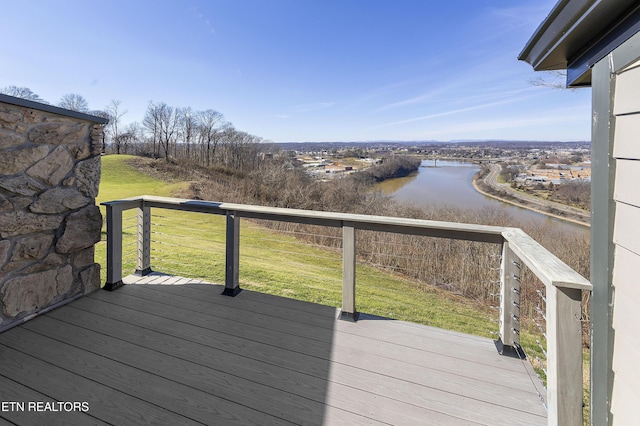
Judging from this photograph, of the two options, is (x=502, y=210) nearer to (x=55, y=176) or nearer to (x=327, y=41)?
(x=327, y=41)

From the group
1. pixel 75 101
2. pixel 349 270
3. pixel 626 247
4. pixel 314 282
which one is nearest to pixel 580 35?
pixel 626 247

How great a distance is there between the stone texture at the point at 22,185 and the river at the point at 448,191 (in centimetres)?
1109

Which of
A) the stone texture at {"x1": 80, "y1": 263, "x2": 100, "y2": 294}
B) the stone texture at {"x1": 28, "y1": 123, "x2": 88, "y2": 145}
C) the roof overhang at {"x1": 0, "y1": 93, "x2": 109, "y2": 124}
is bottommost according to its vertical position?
the stone texture at {"x1": 80, "y1": 263, "x2": 100, "y2": 294}

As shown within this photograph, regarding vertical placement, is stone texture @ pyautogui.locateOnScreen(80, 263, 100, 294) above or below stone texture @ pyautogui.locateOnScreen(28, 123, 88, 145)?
below

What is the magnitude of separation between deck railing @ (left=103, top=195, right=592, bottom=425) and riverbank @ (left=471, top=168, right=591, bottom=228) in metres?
8.35

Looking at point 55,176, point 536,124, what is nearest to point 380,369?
point 55,176

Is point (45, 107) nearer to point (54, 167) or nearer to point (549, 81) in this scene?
point (54, 167)

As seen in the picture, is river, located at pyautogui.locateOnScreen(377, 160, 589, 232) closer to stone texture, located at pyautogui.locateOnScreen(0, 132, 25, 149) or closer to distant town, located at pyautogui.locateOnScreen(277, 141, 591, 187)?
distant town, located at pyautogui.locateOnScreen(277, 141, 591, 187)

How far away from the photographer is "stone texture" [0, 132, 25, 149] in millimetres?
2076

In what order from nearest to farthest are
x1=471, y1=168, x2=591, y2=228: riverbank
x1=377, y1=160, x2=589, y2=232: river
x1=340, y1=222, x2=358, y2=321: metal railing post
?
x1=340, y1=222, x2=358, y2=321: metal railing post, x1=471, y1=168, x2=591, y2=228: riverbank, x1=377, y1=160, x2=589, y2=232: river

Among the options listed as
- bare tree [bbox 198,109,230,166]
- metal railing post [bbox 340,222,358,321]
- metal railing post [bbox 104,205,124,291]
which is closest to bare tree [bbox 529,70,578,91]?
metal railing post [bbox 340,222,358,321]

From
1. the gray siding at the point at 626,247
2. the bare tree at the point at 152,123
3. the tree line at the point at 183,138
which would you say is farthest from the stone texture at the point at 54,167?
the bare tree at the point at 152,123

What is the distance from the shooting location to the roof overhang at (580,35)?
0.95 m

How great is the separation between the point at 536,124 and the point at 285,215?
55.7 feet
